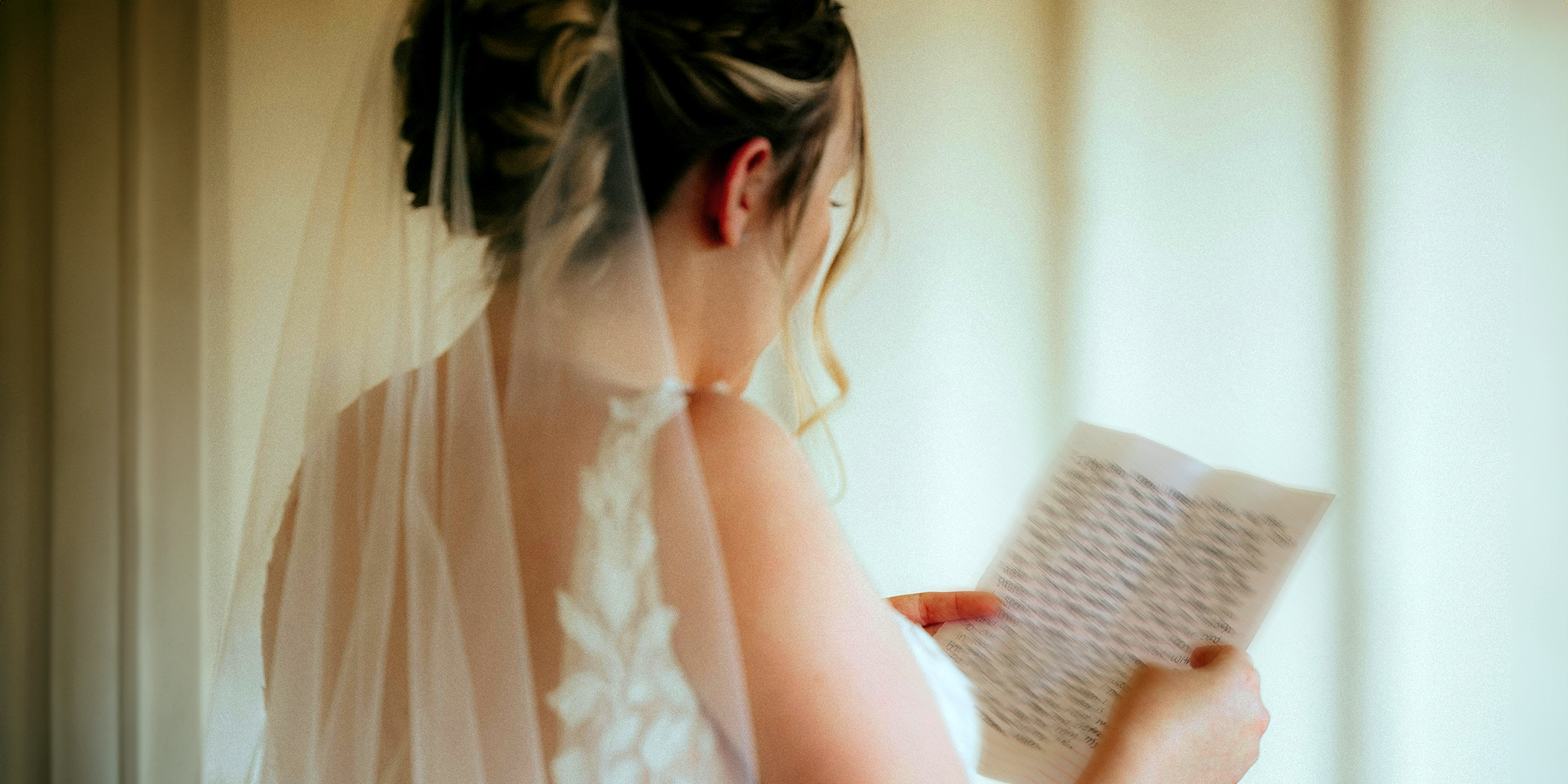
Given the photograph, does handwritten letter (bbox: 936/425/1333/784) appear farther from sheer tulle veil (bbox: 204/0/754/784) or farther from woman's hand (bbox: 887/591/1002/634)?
sheer tulle veil (bbox: 204/0/754/784)

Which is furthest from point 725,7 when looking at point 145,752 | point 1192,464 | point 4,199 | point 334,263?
point 145,752

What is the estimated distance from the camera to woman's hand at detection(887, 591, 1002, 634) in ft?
2.65

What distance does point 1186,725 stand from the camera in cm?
69

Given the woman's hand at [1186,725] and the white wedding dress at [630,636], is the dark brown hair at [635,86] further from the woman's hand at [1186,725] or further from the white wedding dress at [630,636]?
the woman's hand at [1186,725]

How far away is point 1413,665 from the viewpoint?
60.1 inches

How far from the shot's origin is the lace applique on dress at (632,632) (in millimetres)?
560

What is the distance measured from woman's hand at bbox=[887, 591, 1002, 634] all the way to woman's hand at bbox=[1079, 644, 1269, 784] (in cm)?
13

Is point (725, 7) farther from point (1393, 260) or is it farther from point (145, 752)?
point (145, 752)

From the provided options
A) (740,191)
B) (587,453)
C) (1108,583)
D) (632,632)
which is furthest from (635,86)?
(1108,583)

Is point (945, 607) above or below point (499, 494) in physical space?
below

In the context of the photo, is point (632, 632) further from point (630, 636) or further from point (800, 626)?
point (800, 626)

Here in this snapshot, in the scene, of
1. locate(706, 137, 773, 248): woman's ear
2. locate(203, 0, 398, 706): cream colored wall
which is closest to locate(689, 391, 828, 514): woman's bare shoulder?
locate(706, 137, 773, 248): woman's ear

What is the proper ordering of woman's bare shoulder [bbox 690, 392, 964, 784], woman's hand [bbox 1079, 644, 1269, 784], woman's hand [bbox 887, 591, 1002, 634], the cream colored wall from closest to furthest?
woman's bare shoulder [bbox 690, 392, 964, 784] < woman's hand [bbox 1079, 644, 1269, 784] < woman's hand [bbox 887, 591, 1002, 634] < the cream colored wall

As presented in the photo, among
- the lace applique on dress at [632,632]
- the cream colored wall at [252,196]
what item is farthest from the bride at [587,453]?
the cream colored wall at [252,196]
